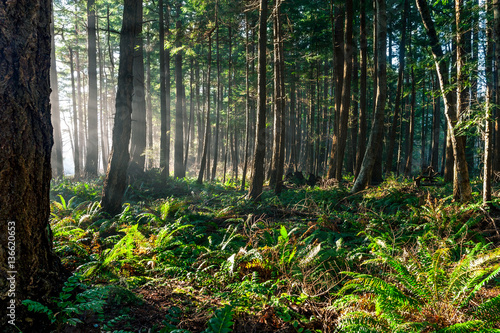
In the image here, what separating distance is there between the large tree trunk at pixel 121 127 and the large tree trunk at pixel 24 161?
470 centimetres

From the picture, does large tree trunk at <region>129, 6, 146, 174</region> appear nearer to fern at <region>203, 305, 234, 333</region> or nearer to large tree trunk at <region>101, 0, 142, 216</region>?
large tree trunk at <region>101, 0, 142, 216</region>

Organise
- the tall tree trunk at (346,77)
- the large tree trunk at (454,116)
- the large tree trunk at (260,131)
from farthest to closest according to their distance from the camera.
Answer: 1. the tall tree trunk at (346,77)
2. the large tree trunk at (260,131)
3. the large tree trunk at (454,116)

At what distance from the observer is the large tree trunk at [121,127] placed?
7027 mm

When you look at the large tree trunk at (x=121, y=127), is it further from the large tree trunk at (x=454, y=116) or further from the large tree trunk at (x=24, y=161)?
the large tree trunk at (x=454, y=116)

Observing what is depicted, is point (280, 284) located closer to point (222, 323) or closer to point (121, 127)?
point (222, 323)

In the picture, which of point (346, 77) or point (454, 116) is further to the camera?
point (346, 77)

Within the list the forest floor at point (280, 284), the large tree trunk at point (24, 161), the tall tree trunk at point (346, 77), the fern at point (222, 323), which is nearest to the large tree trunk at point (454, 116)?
the forest floor at point (280, 284)

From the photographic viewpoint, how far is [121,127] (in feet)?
23.1

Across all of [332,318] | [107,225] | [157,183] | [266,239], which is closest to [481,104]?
[266,239]

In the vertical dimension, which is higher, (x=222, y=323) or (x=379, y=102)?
(x=379, y=102)

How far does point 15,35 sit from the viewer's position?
2.27 meters

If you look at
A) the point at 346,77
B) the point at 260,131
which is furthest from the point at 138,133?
the point at 346,77

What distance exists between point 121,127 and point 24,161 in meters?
5.04

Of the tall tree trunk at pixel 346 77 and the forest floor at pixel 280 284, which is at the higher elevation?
the tall tree trunk at pixel 346 77
